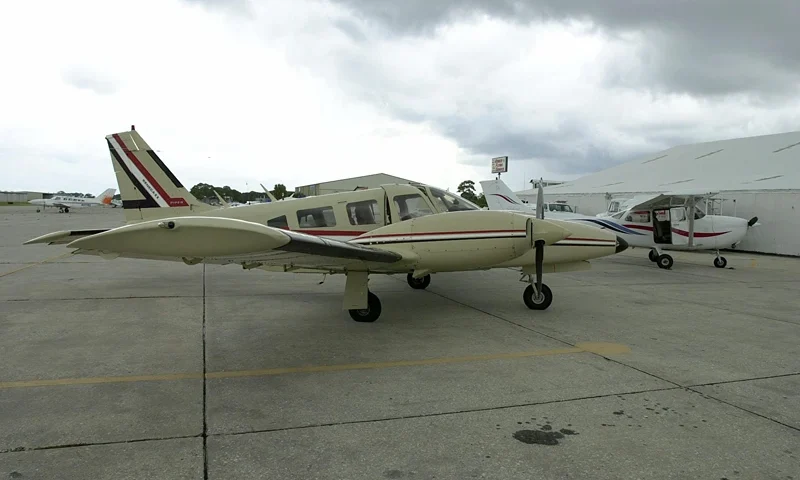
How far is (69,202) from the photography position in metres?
73.9

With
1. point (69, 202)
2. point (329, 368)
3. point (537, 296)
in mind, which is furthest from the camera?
point (69, 202)

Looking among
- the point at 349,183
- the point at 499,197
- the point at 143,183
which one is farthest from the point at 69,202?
the point at 143,183

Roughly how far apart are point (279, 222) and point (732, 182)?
22111 millimetres

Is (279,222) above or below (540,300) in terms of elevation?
above

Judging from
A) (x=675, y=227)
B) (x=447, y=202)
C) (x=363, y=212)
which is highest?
(x=447, y=202)

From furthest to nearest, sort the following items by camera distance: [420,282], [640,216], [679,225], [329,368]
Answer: [640,216]
[679,225]
[420,282]
[329,368]

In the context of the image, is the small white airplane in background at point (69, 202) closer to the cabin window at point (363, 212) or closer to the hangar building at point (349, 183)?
the hangar building at point (349, 183)

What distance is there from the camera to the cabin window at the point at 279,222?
8.38 metres

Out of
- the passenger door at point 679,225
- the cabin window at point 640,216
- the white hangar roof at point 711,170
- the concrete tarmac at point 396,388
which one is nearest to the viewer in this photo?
the concrete tarmac at point 396,388

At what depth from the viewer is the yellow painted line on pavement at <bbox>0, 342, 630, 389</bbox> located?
15.0 ft

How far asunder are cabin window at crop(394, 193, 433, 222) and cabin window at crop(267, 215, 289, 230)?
2.01m

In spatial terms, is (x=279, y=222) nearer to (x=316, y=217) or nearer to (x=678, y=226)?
(x=316, y=217)

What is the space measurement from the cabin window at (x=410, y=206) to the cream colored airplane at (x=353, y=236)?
2 cm

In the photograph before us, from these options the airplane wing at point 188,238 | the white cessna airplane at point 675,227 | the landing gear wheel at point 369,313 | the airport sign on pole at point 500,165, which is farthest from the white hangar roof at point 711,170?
the airport sign on pole at point 500,165
